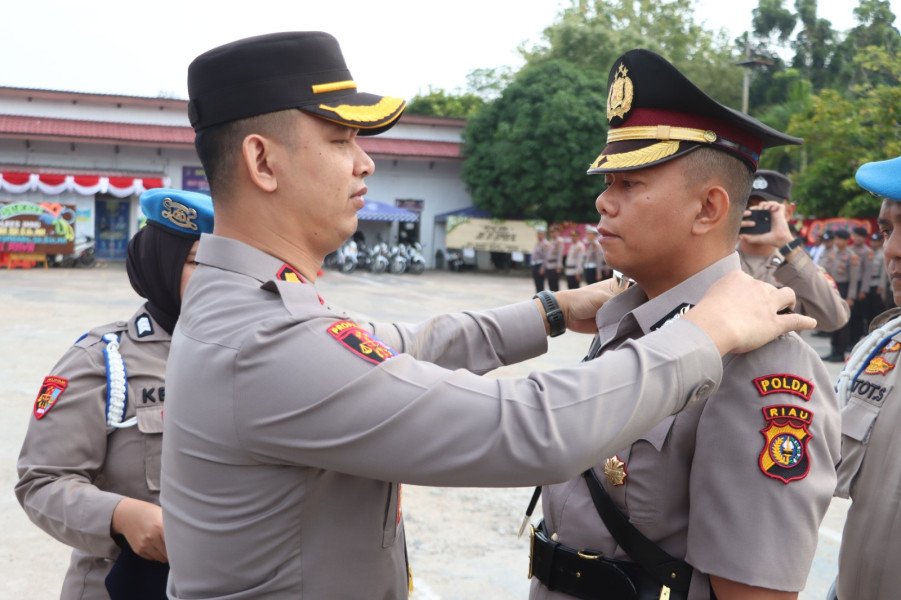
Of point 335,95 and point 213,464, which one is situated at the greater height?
point 335,95

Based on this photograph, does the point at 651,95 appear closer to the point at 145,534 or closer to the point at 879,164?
the point at 879,164

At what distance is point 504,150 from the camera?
27266mm

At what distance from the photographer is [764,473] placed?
142 centimetres

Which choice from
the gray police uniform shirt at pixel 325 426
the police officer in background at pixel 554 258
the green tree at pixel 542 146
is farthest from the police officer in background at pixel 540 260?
the gray police uniform shirt at pixel 325 426

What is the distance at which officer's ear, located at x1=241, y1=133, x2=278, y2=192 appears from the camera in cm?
152

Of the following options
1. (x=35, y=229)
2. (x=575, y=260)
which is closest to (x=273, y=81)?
(x=575, y=260)

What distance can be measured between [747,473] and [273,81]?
44.8 inches

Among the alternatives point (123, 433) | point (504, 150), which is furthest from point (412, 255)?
point (123, 433)

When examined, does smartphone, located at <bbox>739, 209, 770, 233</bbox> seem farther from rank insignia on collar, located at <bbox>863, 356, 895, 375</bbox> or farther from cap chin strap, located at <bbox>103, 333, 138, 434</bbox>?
cap chin strap, located at <bbox>103, 333, 138, 434</bbox>

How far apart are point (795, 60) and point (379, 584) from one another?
3792 centimetres

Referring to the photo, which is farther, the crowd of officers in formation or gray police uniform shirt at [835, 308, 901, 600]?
gray police uniform shirt at [835, 308, 901, 600]

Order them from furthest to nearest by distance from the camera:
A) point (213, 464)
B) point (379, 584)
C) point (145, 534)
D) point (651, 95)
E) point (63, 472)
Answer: point (63, 472) → point (145, 534) → point (651, 95) → point (379, 584) → point (213, 464)

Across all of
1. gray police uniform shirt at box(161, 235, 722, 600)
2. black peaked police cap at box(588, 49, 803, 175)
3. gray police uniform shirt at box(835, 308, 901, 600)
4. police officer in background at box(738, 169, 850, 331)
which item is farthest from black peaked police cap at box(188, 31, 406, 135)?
police officer in background at box(738, 169, 850, 331)

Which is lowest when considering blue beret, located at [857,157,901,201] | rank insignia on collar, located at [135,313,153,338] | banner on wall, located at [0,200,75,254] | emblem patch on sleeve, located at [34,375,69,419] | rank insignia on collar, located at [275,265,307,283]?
banner on wall, located at [0,200,75,254]
